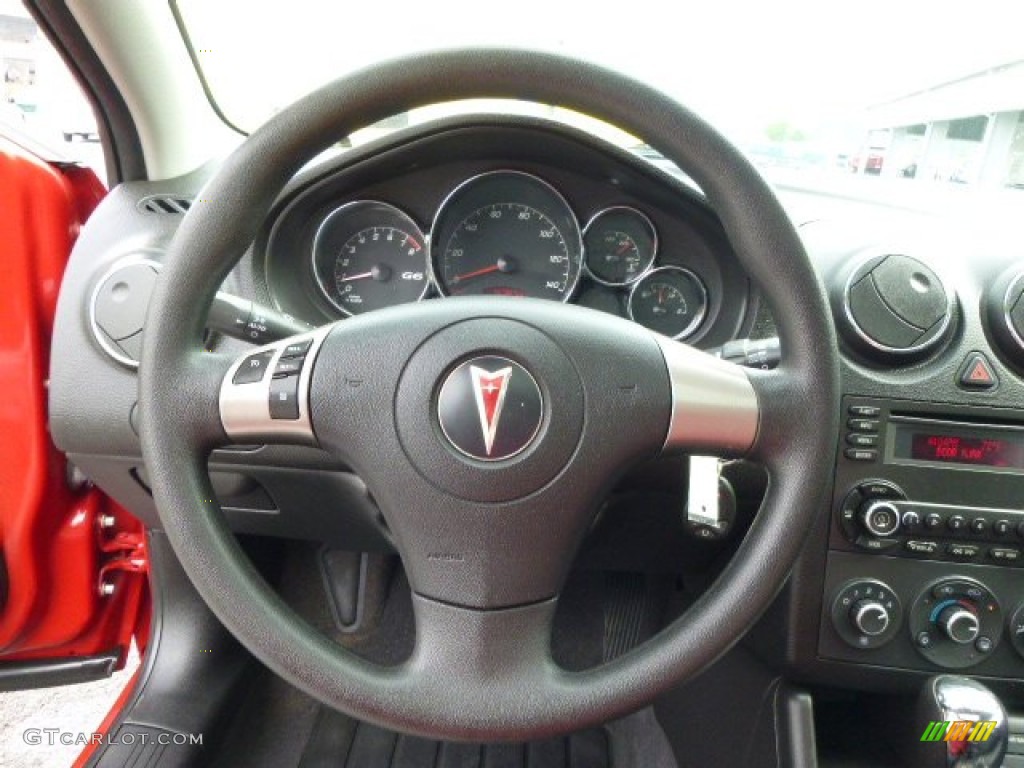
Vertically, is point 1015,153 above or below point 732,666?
above

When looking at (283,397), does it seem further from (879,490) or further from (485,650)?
(879,490)

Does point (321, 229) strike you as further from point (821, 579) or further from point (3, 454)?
point (821, 579)

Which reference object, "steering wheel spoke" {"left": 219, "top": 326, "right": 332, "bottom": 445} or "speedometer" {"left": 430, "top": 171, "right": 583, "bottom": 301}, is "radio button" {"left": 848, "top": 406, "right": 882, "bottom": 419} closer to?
"speedometer" {"left": 430, "top": 171, "right": 583, "bottom": 301}

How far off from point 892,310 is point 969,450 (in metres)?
0.23

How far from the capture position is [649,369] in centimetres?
79

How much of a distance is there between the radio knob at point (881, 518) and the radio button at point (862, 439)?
8cm

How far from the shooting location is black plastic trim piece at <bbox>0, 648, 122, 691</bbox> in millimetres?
1507

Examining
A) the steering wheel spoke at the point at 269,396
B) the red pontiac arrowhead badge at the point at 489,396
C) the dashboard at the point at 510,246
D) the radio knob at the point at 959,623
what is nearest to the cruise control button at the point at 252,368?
the steering wheel spoke at the point at 269,396

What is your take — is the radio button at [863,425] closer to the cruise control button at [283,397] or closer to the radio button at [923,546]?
the radio button at [923,546]

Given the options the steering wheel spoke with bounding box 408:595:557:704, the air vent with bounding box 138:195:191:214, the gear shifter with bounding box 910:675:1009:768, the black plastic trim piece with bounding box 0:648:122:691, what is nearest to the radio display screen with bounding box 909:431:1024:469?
the gear shifter with bounding box 910:675:1009:768

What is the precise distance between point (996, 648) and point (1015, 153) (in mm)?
823

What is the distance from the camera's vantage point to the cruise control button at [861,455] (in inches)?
42.4

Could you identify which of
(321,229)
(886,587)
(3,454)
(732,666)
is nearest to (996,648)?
(886,587)

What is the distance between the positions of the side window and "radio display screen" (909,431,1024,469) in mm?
1353
